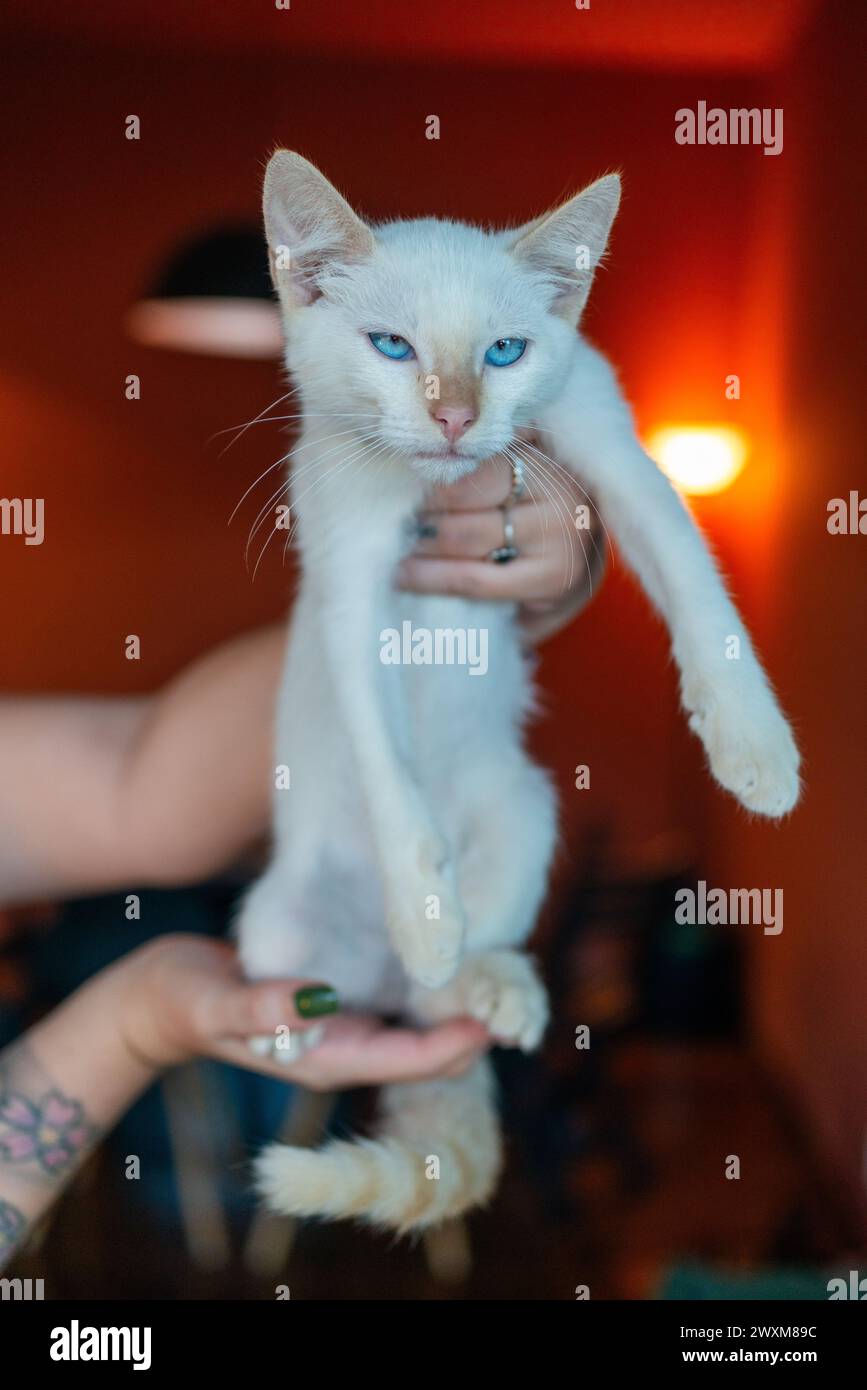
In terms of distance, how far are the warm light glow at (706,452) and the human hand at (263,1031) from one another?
55 cm

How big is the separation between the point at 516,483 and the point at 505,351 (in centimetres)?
11

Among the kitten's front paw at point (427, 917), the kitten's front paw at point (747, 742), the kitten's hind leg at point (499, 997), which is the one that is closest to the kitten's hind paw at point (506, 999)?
the kitten's hind leg at point (499, 997)

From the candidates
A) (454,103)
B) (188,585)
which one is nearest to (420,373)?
(454,103)

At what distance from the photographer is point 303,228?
72 cm

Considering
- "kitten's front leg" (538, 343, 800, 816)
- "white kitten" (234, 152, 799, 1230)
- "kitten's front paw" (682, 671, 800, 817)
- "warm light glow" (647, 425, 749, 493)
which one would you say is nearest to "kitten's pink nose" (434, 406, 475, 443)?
"white kitten" (234, 152, 799, 1230)

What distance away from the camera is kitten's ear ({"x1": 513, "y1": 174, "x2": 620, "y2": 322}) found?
0.71 meters

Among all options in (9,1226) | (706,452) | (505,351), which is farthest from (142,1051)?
(706,452)

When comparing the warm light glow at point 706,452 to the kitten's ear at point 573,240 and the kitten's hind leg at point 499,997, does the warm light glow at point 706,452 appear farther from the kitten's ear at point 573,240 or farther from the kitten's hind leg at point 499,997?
the kitten's hind leg at point 499,997

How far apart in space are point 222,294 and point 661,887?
0.85 metres

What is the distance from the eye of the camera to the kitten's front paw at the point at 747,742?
2.39ft

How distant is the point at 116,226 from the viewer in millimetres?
1119

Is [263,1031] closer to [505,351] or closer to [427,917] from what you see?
[427,917]

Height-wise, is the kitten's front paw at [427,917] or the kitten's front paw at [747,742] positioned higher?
the kitten's front paw at [747,742]

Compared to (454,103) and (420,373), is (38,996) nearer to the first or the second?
(420,373)
